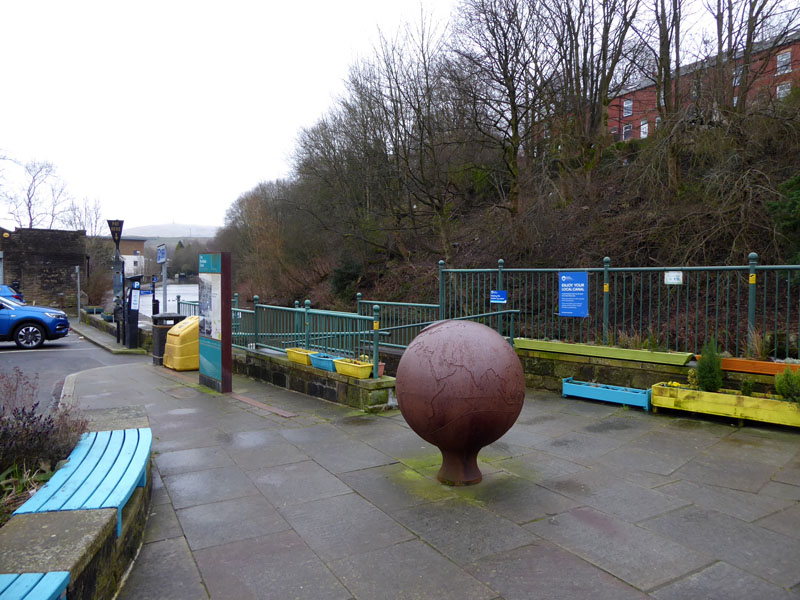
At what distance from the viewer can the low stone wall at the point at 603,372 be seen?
6.86m

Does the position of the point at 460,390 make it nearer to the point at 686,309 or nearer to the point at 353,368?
the point at 353,368

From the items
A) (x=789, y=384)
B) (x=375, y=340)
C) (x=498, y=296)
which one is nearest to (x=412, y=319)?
(x=498, y=296)

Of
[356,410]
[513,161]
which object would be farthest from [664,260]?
[356,410]

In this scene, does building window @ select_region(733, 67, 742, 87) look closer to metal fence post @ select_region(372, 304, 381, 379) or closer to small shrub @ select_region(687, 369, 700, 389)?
small shrub @ select_region(687, 369, 700, 389)

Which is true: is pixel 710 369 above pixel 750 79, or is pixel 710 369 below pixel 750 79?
below

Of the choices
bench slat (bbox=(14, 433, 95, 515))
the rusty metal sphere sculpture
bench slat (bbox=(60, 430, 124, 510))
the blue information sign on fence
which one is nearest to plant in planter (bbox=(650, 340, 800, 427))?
the blue information sign on fence

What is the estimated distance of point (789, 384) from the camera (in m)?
5.99

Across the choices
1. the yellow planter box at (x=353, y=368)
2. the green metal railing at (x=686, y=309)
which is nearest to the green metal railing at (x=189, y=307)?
the green metal railing at (x=686, y=309)

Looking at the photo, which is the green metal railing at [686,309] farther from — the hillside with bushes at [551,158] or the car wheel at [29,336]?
the car wheel at [29,336]

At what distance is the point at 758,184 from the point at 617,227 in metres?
3.50

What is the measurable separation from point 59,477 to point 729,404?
6.69 m

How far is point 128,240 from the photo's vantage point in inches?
4038

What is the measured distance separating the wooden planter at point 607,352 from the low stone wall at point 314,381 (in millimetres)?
2594

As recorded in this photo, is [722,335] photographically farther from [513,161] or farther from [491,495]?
[513,161]
